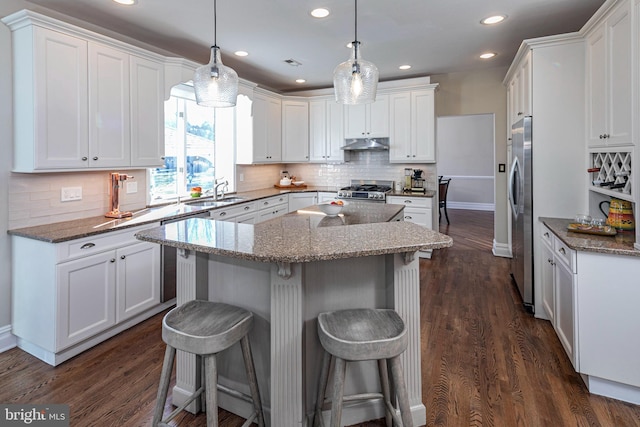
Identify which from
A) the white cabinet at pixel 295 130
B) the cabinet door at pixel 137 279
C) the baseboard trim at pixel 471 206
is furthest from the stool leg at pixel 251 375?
the baseboard trim at pixel 471 206

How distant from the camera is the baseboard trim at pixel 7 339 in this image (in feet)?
8.64

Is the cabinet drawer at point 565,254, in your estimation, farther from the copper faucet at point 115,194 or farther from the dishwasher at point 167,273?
the copper faucet at point 115,194

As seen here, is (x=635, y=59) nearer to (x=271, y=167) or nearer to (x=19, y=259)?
(x=19, y=259)

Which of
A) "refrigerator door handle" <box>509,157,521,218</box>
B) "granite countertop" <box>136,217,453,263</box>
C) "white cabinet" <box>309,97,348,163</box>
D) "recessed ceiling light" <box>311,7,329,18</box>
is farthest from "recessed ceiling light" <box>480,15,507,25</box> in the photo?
"white cabinet" <box>309,97,348,163</box>

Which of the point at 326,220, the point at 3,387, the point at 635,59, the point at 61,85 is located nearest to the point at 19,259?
the point at 3,387

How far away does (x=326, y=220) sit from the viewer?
8.74ft

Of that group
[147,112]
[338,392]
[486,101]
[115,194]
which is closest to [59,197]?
[115,194]

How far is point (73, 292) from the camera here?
2.51 meters

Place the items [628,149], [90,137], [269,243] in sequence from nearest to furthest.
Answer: [269,243], [628,149], [90,137]

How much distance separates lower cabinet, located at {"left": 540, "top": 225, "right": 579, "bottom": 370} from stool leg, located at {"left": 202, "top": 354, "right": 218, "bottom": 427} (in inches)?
82.8

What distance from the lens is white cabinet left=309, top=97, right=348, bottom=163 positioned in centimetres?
567

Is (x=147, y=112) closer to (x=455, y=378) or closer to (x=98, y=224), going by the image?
(x=98, y=224)

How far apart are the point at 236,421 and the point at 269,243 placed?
3.34 feet

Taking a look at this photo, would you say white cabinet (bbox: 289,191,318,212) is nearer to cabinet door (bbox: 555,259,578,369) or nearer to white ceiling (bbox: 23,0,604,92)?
white ceiling (bbox: 23,0,604,92)
